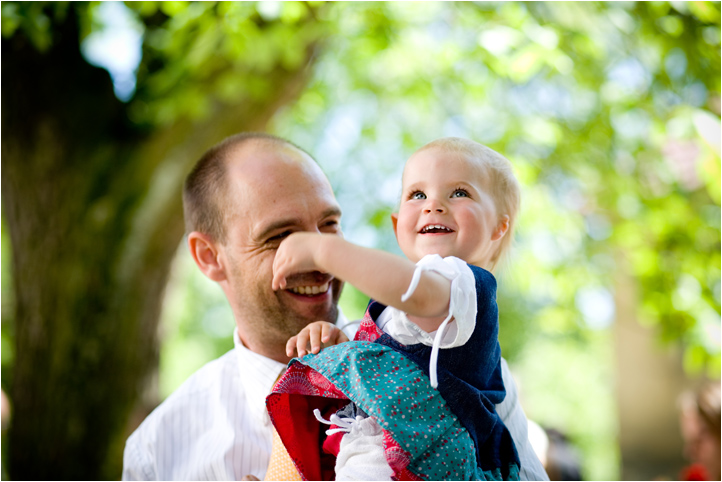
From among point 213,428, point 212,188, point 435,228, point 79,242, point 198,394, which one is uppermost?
point 79,242

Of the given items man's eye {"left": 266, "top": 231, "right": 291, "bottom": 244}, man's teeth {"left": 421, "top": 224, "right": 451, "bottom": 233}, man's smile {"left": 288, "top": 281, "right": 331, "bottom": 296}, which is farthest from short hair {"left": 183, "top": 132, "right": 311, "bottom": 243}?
man's teeth {"left": 421, "top": 224, "right": 451, "bottom": 233}

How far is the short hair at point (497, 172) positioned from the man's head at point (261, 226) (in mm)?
506

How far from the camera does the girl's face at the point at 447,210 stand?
1.22 meters

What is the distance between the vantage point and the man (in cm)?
172

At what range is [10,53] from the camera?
358cm

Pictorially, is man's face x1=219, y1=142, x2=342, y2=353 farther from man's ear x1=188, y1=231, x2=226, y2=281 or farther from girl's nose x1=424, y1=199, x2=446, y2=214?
girl's nose x1=424, y1=199, x2=446, y2=214

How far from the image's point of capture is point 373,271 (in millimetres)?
1030

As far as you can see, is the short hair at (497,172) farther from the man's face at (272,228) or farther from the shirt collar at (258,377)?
the shirt collar at (258,377)

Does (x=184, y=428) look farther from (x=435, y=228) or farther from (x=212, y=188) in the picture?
(x=435, y=228)

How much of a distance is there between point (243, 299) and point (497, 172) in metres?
0.89

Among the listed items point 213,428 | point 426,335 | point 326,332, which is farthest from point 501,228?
point 213,428

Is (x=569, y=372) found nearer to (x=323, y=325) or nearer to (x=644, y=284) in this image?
(x=644, y=284)

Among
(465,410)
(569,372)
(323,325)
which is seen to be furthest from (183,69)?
(569,372)

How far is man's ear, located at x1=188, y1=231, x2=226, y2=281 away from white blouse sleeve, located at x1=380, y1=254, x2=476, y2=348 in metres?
0.91
